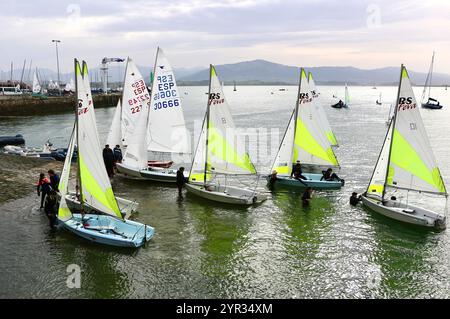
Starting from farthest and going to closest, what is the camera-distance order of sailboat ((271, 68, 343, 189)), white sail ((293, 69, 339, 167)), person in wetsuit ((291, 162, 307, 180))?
white sail ((293, 69, 339, 167))
sailboat ((271, 68, 343, 189))
person in wetsuit ((291, 162, 307, 180))

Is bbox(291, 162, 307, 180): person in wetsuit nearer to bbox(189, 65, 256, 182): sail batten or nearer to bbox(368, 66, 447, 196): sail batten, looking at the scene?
bbox(189, 65, 256, 182): sail batten

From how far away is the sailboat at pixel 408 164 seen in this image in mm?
20312

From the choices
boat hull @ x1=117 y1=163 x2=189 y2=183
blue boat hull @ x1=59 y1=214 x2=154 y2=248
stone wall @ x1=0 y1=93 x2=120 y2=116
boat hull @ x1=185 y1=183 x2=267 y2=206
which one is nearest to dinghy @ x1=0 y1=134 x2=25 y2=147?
boat hull @ x1=117 y1=163 x2=189 y2=183

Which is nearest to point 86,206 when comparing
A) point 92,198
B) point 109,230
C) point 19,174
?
point 92,198

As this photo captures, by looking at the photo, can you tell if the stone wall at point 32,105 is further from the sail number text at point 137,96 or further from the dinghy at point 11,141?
the sail number text at point 137,96

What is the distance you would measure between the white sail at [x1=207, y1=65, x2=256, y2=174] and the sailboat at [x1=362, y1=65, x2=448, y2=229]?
26.4 feet

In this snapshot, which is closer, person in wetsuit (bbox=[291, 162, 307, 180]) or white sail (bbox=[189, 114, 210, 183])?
white sail (bbox=[189, 114, 210, 183])

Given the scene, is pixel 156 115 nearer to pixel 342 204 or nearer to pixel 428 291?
pixel 342 204

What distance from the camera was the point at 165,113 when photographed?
91.2 ft

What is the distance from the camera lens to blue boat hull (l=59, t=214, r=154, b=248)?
16.4 m

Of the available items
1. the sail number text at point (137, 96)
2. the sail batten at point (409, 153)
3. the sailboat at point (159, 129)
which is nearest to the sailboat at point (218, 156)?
the sailboat at point (159, 129)

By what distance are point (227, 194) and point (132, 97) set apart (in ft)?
41.3

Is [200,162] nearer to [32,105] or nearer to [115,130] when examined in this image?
[115,130]
